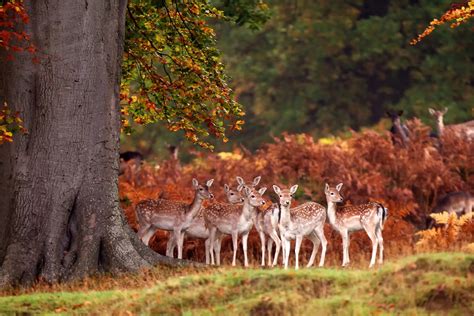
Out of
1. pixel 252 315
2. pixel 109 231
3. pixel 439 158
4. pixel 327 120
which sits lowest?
pixel 252 315

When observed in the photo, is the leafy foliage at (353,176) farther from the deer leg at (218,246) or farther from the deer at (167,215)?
the deer at (167,215)

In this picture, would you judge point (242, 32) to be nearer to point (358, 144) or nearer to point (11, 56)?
point (358, 144)

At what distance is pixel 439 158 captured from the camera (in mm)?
22266

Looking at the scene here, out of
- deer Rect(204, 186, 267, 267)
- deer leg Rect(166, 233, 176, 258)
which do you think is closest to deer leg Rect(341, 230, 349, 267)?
deer Rect(204, 186, 267, 267)

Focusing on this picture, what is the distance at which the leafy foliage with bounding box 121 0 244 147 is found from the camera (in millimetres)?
17344

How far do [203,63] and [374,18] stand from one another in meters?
20.0

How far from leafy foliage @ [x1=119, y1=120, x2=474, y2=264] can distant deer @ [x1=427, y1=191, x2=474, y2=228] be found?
0.50 m

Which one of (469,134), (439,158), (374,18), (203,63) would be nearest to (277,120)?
(374,18)

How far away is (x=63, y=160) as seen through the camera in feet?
48.6

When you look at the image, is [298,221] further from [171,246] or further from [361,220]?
[171,246]

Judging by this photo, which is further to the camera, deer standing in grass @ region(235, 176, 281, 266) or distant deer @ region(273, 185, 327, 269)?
deer standing in grass @ region(235, 176, 281, 266)

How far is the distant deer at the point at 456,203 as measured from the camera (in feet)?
62.1

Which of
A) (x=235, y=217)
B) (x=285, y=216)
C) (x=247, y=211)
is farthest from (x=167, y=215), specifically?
(x=285, y=216)

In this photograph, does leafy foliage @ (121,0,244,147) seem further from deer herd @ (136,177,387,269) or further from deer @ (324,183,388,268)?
deer @ (324,183,388,268)
